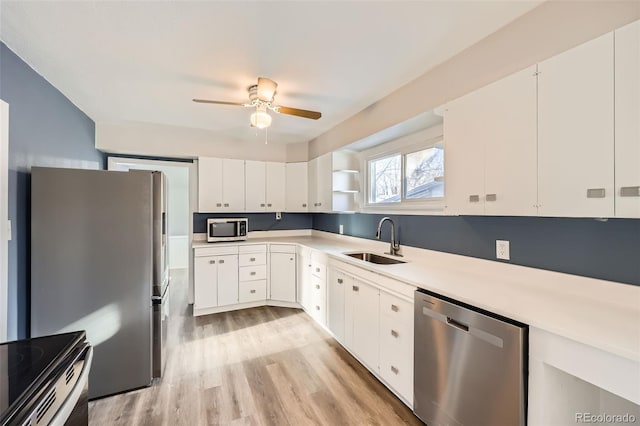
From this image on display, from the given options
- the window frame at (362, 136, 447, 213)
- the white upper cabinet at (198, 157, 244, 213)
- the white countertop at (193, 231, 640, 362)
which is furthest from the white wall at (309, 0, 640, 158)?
the white upper cabinet at (198, 157, 244, 213)

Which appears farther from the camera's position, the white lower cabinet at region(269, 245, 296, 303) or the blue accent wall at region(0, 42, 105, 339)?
the white lower cabinet at region(269, 245, 296, 303)

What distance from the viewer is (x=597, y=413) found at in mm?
1247

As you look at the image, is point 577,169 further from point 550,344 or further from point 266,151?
point 266,151

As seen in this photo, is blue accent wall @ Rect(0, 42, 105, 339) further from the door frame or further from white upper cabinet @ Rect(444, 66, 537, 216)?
white upper cabinet @ Rect(444, 66, 537, 216)

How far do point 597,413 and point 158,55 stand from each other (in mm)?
3213

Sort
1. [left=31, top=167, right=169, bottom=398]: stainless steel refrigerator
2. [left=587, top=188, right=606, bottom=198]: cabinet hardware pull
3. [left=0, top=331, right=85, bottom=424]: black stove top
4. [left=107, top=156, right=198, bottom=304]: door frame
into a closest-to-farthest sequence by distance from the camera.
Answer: [left=0, top=331, right=85, bottom=424]: black stove top → [left=587, top=188, right=606, bottom=198]: cabinet hardware pull → [left=31, top=167, right=169, bottom=398]: stainless steel refrigerator → [left=107, top=156, right=198, bottom=304]: door frame

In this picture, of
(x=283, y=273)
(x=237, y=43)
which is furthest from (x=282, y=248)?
(x=237, y=43)

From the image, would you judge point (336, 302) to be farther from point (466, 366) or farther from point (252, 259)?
point (252, 259)

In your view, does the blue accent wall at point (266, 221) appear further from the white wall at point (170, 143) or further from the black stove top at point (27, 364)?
the black stove top at point (27, 364)

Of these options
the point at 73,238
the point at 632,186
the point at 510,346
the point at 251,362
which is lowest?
the point at 251,362

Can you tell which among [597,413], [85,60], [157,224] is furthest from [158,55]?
[597,413]

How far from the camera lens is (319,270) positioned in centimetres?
306

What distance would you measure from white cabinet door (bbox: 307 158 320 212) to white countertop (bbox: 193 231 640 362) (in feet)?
5.89

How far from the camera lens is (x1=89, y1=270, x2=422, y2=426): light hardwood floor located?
69.2 inches
